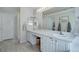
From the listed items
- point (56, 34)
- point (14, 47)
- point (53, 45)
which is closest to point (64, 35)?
point (56, 34)

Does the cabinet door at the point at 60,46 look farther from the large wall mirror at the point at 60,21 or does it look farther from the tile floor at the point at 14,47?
the tile floor at the point at 14,47

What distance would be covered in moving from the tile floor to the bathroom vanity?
12cm

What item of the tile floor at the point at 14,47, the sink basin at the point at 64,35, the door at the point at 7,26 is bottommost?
the tile floor at the point at 14,47

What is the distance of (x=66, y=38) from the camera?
6.16ft

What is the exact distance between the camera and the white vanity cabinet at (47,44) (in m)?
1.96

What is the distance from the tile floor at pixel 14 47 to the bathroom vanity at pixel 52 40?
0.38 feet

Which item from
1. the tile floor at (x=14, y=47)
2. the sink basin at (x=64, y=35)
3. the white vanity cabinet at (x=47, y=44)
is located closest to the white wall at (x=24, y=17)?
the tile floor at (x=14, y=47)

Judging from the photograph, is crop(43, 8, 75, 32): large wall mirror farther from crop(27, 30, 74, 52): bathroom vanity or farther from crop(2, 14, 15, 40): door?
crop(2, 14, 15, 40): door

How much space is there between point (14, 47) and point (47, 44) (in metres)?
0.61

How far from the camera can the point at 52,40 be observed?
6.44ft

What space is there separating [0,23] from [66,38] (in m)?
1.19

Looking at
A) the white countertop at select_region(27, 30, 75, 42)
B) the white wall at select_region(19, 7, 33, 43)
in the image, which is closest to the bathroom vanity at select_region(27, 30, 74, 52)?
the white countertop at select_region(27, 30, 75, 42)

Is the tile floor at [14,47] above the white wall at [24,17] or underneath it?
underneath
